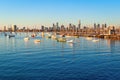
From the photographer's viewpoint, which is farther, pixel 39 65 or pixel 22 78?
pixel 39 65

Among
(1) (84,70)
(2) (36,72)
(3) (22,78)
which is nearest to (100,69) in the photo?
(1) (84,70)

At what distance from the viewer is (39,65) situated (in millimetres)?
53688

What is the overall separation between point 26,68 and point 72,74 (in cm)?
1109

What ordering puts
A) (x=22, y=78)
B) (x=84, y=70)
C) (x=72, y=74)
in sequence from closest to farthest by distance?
(x=22, y=78) < (x=72, y=74) < (x=84, y=70)

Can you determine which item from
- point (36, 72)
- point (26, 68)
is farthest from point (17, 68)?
point (36, 72)

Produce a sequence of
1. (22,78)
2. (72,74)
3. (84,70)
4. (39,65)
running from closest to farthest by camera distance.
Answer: (22,78) → (72,74) → (84,70) → (39,65)

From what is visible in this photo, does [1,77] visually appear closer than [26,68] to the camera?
Yes

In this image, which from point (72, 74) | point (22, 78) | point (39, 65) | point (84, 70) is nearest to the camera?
point (22, 78)

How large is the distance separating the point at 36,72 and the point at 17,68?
19.2 feet

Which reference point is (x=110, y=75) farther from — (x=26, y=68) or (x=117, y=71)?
(x=26, y=68)

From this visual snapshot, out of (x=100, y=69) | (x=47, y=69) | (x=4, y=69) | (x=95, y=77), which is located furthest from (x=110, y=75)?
(x=4, y=69)

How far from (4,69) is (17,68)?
8.59 ft

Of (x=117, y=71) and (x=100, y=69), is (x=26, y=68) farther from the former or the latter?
(x=117, y=71)

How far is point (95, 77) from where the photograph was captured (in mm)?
40562
